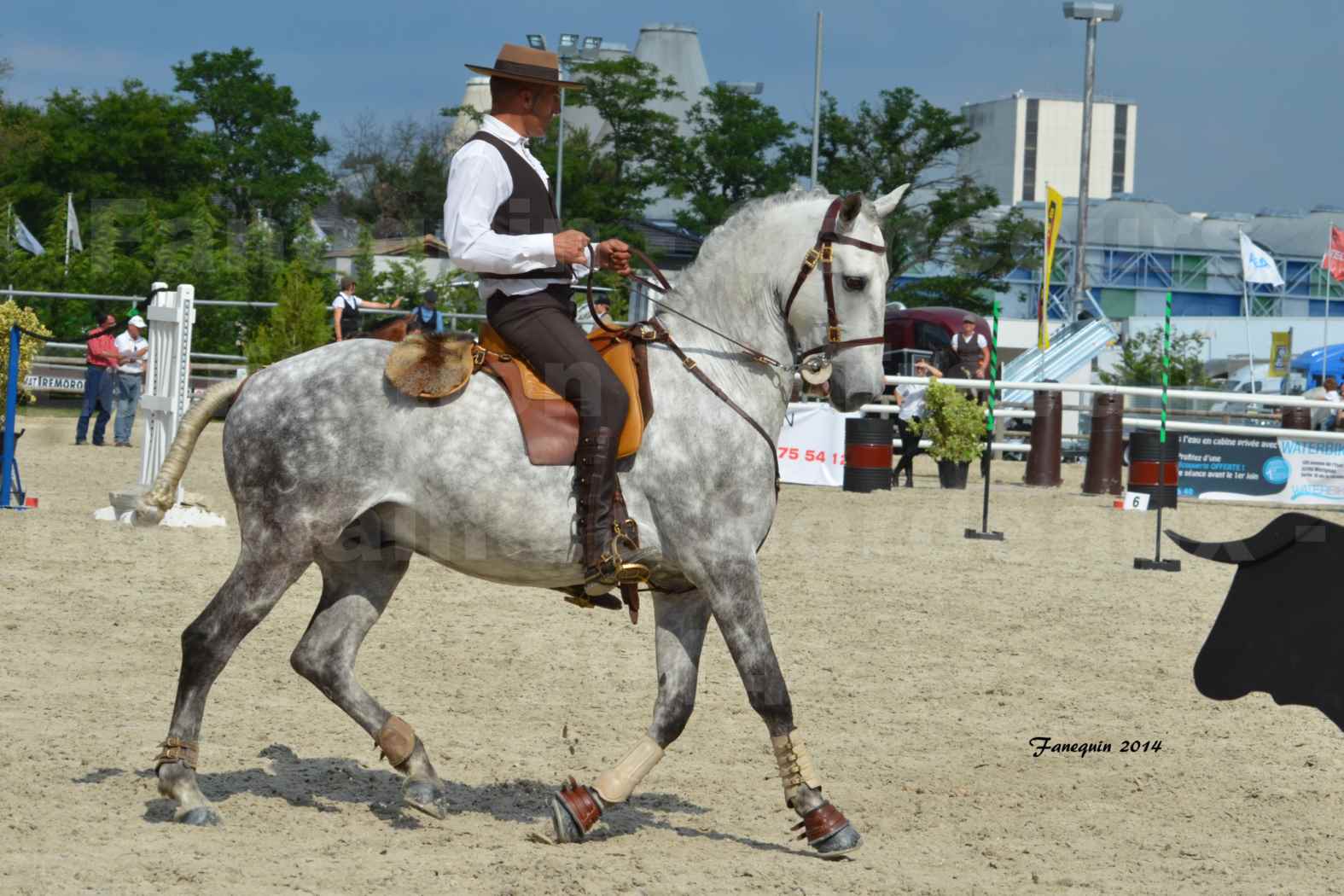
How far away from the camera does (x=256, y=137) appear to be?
57.3 metres

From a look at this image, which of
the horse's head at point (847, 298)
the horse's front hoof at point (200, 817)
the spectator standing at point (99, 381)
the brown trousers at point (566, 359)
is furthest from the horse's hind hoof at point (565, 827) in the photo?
the spectator standing at point (99, 381)

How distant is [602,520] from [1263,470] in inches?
601

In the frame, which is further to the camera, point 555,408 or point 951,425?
point 951,425

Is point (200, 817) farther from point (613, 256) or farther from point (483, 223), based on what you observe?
point (613, 256)

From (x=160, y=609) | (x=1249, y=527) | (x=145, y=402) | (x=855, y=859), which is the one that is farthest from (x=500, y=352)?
(x=1249, y=527)

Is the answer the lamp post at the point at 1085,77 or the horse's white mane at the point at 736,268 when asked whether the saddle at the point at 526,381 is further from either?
the lamp post at the point at 1085,77

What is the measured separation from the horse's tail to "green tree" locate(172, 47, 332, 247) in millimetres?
51461

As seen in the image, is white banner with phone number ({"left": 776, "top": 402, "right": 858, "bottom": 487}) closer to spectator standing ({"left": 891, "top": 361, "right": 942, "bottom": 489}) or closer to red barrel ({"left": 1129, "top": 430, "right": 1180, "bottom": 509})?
spectator standing ({"left": 891, "top": 361, "right": 942, "bottom": 489})

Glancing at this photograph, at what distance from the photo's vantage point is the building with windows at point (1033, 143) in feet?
349

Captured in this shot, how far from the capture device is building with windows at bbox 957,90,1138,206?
106375mm

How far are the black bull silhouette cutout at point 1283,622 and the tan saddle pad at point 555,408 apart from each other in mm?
1960

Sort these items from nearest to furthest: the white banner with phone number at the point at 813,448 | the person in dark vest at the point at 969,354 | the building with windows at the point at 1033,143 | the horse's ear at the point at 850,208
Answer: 1. the horse's ear at the point at 850,208
2. the white banner with phone number at the point at 813,448
3. the person in dark vest at the point at 969,354
4. the building with windows at the point at 1033,143

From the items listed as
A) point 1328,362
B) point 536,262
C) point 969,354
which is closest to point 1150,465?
point 969,354

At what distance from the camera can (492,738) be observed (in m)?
7.06
